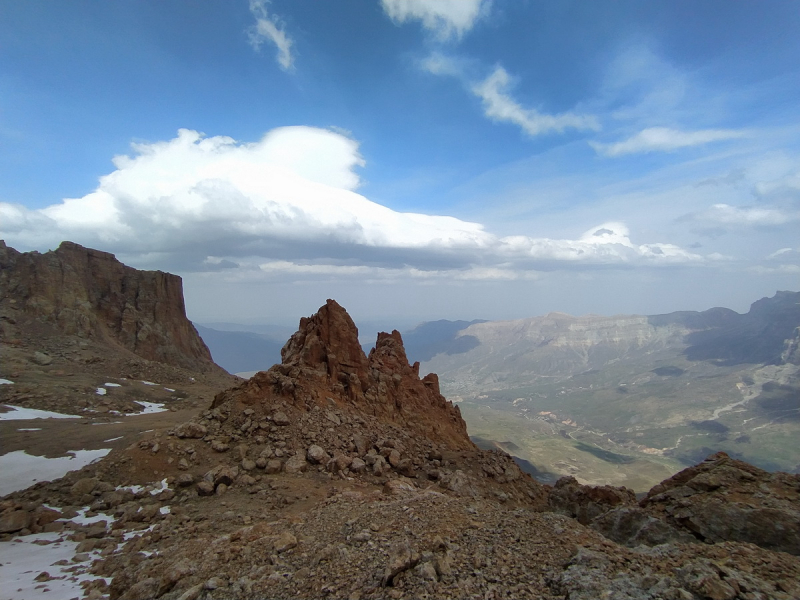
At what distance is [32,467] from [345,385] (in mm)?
19815

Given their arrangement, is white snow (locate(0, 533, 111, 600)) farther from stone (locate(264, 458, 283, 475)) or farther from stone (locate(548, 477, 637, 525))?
stone (locate(548, 477, 637, 525))

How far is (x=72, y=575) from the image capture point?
43.1ft

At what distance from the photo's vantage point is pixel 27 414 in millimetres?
33906

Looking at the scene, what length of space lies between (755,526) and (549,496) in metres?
14.5

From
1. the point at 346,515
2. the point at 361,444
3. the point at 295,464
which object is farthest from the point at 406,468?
the point at 346,515

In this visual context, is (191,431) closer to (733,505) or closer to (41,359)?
(733,505)

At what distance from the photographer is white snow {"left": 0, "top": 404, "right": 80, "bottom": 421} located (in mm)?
32162

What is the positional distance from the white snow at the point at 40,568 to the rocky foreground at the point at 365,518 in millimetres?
375

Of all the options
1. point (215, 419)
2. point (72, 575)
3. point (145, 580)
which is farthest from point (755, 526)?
point (215, 419)

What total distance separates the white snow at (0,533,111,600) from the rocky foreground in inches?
14.8

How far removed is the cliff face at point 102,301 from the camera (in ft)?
202

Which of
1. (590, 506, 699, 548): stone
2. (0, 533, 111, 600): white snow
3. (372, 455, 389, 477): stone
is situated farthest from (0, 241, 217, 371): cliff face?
(590, 506, 699, 548): stone

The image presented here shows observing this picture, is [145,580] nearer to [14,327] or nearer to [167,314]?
[14,327]

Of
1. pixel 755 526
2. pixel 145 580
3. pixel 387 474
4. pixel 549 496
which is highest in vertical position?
pixel 755 526
